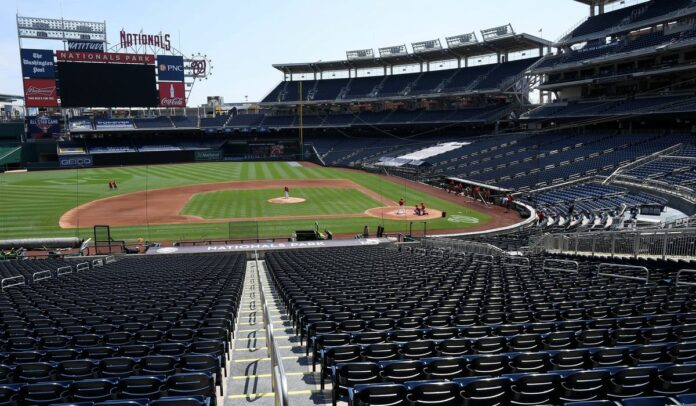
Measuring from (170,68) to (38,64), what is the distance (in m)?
19.7

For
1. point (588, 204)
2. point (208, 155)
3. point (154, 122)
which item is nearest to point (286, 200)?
point (588, 204)

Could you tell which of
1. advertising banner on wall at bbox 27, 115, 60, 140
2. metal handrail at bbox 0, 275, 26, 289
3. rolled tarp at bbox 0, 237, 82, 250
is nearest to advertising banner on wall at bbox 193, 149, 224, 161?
advertising banner on wall at bbox 27, 115, 60, 140

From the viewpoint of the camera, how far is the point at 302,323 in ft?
30.7

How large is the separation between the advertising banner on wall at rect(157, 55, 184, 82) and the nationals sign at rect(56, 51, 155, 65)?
1.62m

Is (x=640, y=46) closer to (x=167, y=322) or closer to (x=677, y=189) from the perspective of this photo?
(x=677, y=189)

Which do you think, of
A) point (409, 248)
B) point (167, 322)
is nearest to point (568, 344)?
point (167, 322)

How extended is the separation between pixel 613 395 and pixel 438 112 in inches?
3171

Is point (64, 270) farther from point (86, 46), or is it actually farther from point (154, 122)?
point (154, 122)

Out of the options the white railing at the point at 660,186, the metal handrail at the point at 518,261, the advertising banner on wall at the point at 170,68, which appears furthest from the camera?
the advertising banner on wall at the point at 170,68

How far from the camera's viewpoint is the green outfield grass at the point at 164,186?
34.7 metres

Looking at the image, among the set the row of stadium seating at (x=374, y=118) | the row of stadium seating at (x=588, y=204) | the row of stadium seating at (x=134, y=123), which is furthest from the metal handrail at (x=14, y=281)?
the row of stadium seating at (x=134, y=123)

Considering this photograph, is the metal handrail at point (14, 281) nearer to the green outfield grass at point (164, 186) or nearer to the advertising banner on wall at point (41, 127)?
the green outfield grass at point (164, 186)

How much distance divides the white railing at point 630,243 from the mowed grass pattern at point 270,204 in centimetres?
2150

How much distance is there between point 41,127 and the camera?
80.8 metres
